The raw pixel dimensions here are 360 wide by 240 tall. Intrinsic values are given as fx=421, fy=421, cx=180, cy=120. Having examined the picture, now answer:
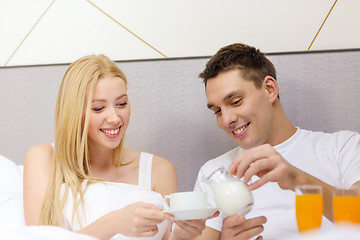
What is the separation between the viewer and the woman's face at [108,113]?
5.57 ft

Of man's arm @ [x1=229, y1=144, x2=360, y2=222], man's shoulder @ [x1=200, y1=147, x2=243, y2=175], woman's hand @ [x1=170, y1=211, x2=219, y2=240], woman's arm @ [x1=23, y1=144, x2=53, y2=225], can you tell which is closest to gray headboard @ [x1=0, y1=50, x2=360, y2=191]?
man's shoulder @ [x1=200, y1=147, x2=243, y2=175]

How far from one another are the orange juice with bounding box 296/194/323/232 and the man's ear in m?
0.76

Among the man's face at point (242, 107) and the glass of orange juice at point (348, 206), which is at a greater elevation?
the man's face at point (242, 107)

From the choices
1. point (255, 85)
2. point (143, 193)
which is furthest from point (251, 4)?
point (143, 193)

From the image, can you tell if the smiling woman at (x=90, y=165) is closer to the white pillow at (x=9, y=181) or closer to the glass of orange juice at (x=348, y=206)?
the white pillow at (x=9, y=181)

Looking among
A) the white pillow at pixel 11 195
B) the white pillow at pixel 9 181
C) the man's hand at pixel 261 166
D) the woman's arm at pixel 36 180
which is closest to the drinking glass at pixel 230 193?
the man's hand at pixel 261 166

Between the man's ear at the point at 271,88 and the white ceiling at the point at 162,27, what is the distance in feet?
1.40

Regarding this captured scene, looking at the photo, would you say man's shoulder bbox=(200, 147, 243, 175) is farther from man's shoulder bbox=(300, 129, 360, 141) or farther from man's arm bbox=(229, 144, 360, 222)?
man's arm bbox=(229, 144, 360, 222)

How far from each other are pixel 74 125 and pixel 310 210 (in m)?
1.02

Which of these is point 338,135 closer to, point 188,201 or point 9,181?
point 188,201

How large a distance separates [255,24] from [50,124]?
1.18m

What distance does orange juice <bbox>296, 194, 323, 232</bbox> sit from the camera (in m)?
1.03

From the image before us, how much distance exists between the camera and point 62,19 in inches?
90.0

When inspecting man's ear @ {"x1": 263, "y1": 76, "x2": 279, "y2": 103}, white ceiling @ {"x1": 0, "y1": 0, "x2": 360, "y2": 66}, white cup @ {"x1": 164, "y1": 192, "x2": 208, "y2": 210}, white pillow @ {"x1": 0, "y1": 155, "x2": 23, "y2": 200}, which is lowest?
white cup @ {"x1": 164, "y1": 192, "x2": 208, "y2": 210}
